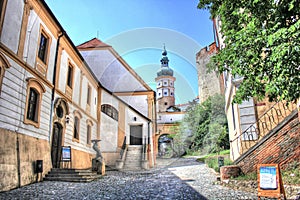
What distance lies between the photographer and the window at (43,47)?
31.9 feet

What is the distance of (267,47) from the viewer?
4605 mm

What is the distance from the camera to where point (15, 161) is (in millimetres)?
7164

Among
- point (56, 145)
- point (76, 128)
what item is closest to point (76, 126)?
point (76, 128)

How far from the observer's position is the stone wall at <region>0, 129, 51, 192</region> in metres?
6.62

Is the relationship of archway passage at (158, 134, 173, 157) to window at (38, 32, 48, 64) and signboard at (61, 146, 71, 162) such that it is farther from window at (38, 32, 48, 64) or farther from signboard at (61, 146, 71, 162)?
window at (38, 32, 48, 64)

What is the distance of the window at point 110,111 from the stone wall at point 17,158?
890cm

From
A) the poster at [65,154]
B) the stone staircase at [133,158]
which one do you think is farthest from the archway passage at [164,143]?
the poster at [65,154]

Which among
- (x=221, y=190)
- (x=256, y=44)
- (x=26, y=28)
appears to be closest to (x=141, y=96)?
(x=26, y=28)

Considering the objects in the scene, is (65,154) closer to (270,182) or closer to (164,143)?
(270,182)

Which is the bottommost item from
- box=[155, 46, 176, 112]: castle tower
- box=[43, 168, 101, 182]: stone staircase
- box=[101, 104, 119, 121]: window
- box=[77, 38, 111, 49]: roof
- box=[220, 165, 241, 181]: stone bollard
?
box=[43, 168, 101, 182]: stone staircase

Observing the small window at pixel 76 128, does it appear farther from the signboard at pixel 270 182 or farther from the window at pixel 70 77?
the signboard at pixel 270 182

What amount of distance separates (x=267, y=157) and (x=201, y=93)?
123ft

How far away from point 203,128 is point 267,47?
2185cm

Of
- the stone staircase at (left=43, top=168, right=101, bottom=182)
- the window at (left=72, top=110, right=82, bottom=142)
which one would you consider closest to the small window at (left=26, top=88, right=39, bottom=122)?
the stone staircase at (left=43, top=168, right=101, bottom=182)
